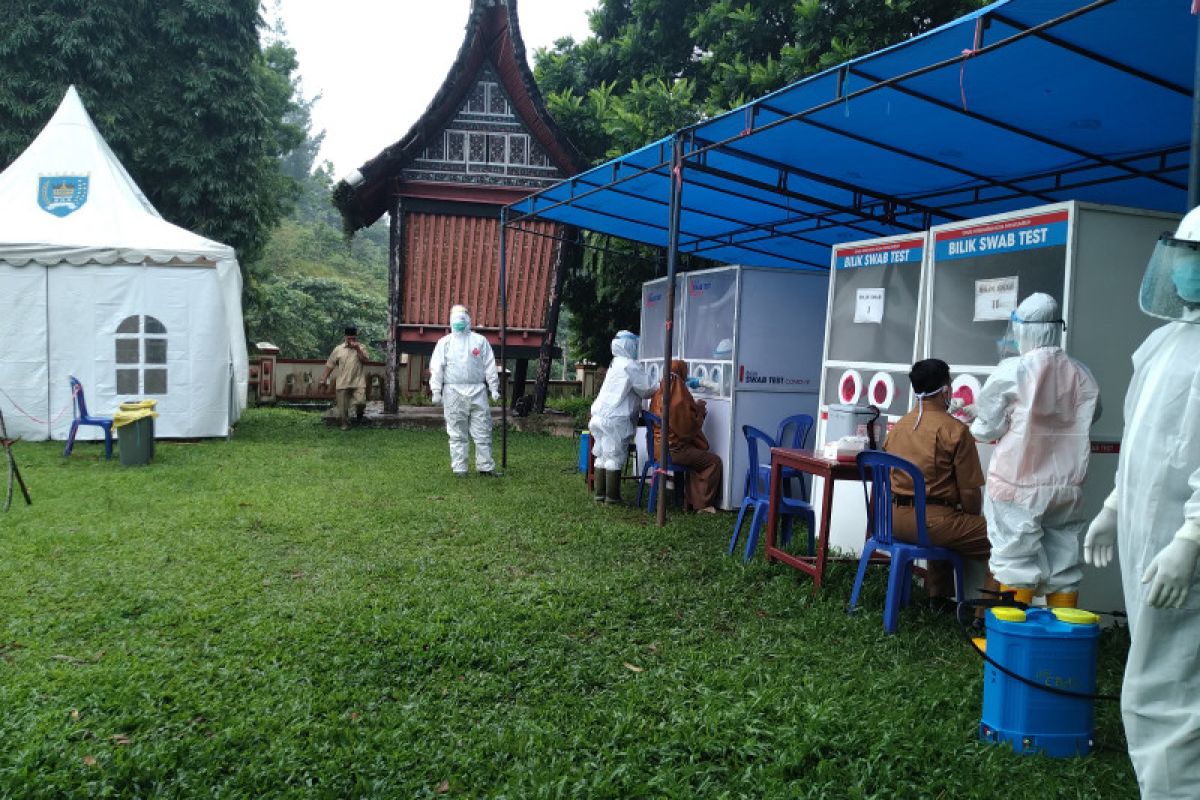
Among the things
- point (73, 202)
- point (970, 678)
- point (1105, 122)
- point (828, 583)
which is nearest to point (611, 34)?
point (73, 202)

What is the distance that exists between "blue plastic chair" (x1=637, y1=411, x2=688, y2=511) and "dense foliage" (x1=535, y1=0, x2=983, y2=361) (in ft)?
16.5

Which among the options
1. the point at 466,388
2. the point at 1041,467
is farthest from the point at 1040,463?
the point at 466,388

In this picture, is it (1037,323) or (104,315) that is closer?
(1037,323)

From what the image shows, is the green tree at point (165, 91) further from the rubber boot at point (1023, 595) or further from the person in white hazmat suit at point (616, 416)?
the rubber boot at point (1023, 595)

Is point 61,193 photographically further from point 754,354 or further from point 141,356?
point 754,354

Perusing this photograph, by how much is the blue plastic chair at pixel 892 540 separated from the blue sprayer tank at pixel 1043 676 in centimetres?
129

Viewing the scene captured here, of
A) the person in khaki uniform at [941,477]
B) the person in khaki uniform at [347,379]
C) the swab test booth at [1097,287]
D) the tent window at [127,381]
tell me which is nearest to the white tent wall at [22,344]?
the tent window at [127,381]

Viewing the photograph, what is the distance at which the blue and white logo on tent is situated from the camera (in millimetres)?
12555

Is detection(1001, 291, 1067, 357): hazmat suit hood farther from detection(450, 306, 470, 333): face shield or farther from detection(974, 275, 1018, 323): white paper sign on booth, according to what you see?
detection(450, 306, 470, 333): face shield

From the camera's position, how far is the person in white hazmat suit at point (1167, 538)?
258 cm

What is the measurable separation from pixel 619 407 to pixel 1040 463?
15.1ft

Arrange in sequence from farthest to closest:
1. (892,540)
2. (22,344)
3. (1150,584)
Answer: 1. (22,344)
2. (892,540)
3. (1150,584)

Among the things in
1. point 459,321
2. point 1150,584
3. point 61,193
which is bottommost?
point 1150,584

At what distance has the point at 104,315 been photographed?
11953 millimetres
